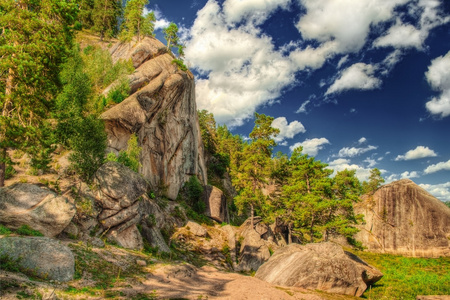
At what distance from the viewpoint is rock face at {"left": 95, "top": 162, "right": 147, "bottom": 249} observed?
2006 centimetres

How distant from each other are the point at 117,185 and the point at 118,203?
163 cm

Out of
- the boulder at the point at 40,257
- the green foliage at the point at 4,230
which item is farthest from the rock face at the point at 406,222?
the green foliage at the point at 4,230

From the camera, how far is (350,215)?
1168 inches

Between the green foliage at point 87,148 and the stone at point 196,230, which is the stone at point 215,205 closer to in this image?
the stone at point 196,230

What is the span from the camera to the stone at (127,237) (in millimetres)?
19623

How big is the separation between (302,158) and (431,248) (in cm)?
2879

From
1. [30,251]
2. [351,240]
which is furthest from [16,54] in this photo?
[351,240]

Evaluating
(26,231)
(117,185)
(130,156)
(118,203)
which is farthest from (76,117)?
(26,231)

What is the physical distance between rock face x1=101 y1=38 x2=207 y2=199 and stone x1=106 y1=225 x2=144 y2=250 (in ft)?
41.7

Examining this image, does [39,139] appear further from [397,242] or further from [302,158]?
[397,242]

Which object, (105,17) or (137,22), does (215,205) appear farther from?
(105,17)

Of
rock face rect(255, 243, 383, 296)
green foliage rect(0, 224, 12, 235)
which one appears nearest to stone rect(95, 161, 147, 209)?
green foliage rect(0, 224, 12, 235)

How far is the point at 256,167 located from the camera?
36.2m

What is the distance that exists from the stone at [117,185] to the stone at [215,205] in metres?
21.1
